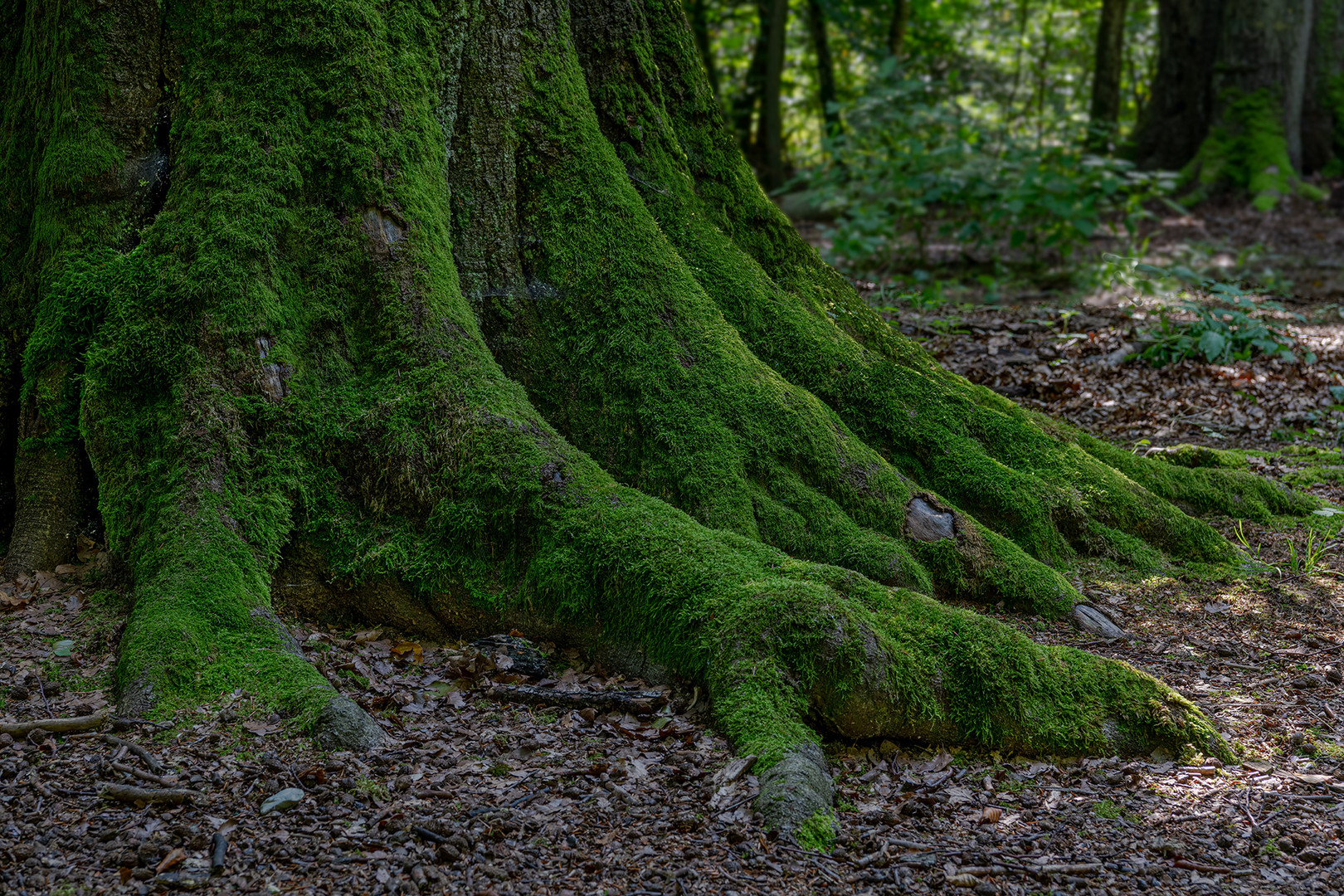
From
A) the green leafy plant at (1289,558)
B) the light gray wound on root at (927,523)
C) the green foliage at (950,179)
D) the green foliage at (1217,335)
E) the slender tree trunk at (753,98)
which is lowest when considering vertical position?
the green leafy plant at (1289,558)

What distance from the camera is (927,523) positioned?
421cm

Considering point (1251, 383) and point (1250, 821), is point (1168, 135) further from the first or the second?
point (1250, 821)

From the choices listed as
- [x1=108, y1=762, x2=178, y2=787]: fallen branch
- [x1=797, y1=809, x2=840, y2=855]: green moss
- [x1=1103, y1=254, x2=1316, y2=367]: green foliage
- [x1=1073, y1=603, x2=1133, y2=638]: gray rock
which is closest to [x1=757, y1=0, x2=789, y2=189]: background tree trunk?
[x1=1103, y1=254, x2=1316, y2=367]: green foliage

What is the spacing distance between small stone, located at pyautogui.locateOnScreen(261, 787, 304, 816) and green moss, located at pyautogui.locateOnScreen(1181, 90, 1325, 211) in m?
15.9

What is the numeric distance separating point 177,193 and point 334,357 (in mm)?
896

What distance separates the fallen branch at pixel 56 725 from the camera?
2.74 metres

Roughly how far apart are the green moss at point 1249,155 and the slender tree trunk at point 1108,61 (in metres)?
1.59

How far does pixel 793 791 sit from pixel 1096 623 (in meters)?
2.10

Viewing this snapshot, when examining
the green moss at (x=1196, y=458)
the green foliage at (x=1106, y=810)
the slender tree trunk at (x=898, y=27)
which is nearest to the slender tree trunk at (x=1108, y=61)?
the slender tree trunk at (x=898, y=27)

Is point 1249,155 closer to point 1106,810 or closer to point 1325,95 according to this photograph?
point 1325,95

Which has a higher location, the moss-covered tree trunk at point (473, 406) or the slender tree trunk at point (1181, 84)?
the slender tree trunk at point (1181, 84)

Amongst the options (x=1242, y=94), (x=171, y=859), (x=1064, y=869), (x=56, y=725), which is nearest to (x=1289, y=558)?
(x=1064, y=869)

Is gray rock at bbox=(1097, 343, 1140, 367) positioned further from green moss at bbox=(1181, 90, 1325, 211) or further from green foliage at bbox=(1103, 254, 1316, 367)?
green moss at bbox=(1181, 90, 1325, 211)

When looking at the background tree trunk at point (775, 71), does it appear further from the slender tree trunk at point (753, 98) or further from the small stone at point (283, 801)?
the small stone at point (283, 801)
